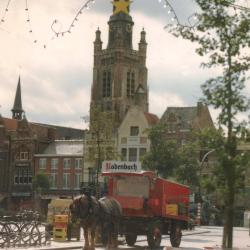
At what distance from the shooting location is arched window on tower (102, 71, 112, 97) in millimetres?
110900

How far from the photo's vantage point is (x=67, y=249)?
90.6ft

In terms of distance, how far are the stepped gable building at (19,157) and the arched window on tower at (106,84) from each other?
1093cm

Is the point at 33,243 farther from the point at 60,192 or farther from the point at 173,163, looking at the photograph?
the point at 60,192

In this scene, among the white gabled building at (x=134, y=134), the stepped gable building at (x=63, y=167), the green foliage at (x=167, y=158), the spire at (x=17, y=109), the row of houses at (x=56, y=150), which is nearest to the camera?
the green foliage at (x=167, y=158)

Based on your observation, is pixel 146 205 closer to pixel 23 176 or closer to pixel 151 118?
pixel 151 118

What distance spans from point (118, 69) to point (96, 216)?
8789cm

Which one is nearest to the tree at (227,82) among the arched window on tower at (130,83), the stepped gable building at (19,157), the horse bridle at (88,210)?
the horse bridle at (88,210)

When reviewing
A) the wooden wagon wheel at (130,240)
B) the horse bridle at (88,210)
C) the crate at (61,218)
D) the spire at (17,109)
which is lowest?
the wooden wagon wheel at (130,240)

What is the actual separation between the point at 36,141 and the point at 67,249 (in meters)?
73.8

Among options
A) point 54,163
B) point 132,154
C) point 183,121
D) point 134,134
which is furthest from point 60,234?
point 54,163

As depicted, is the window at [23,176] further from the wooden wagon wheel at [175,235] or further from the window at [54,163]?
the wooden wagon wheel at [175,235]

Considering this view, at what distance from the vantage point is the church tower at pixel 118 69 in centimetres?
10906

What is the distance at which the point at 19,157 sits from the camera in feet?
333

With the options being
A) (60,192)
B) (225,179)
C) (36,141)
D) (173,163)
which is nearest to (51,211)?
(225,179)
